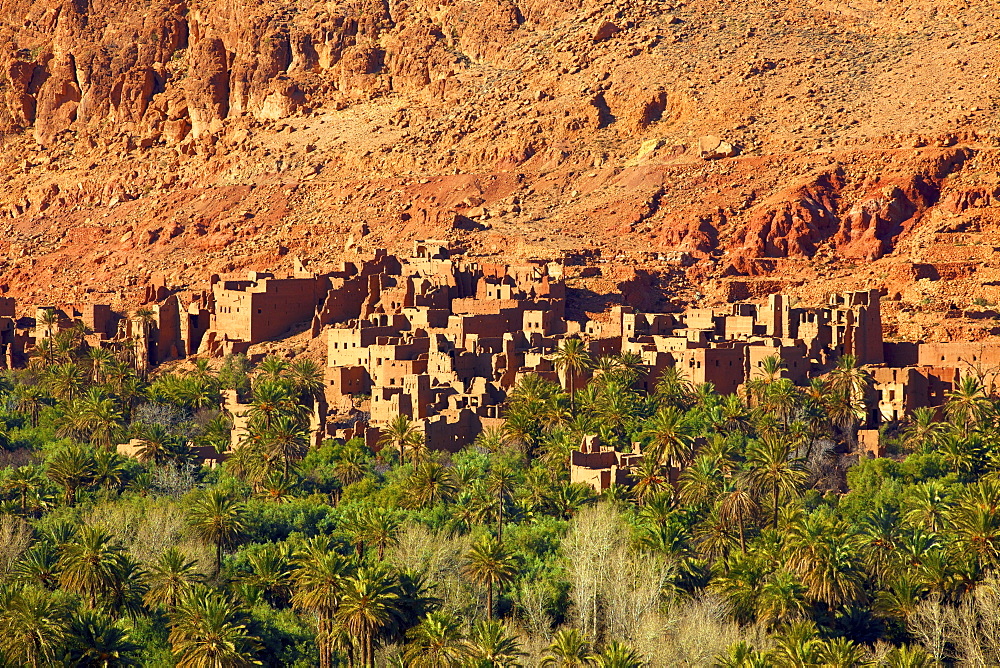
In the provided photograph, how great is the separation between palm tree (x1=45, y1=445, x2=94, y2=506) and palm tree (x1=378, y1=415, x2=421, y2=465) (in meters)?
8.28

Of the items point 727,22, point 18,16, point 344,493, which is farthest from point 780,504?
point 18,16

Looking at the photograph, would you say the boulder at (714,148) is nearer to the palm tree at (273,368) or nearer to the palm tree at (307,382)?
the palm tree at (273,368)

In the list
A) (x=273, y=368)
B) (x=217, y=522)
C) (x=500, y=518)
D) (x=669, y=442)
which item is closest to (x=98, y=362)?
(x=273, y=368)

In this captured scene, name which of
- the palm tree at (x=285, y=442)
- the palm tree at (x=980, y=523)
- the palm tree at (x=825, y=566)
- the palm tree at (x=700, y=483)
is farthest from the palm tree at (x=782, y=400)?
the palm tree at (x=285, y=442)

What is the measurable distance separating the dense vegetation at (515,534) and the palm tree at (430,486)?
0.07 metres

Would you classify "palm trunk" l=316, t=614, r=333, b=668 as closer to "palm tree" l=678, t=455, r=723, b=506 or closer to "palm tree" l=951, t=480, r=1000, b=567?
"palm tree" l=678, t=455, r=723, b=506

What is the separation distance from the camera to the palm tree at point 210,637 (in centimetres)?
3756

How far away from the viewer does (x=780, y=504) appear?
163 ft

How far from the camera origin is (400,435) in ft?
179

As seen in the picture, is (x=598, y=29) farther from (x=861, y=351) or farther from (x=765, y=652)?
(x=765, y=652)

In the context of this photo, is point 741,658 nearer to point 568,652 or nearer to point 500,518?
point 568,652

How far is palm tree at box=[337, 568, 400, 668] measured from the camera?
128ft

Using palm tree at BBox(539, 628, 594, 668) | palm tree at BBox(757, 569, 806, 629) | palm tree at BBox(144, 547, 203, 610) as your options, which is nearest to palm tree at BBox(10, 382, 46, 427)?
palm tree at BBox(144, 547, 203, 610)

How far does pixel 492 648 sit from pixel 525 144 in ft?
176
